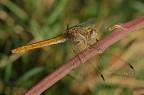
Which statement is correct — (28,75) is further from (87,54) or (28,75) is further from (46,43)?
(87,54)

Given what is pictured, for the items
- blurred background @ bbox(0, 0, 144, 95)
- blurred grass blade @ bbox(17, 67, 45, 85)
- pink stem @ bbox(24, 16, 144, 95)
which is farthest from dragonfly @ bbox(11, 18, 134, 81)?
pink stem @ bbox(24, 16, 144, 95)

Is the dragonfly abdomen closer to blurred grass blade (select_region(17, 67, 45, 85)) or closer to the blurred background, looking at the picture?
the blurred background

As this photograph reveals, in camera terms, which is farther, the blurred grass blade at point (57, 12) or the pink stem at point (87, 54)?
the blurred grass blade at point (57, 12)

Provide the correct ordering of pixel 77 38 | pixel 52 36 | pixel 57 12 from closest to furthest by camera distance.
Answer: pixel 77 38 < pixel 52 36 < pixel 57 12

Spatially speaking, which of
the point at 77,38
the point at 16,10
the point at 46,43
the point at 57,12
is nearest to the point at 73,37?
the point at 77,38

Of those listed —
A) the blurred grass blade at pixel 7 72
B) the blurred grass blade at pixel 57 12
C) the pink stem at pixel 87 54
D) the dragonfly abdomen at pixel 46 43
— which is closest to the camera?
the pink stem at pixel 87 54

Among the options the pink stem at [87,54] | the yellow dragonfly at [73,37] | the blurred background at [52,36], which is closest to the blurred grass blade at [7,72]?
the blurred background at [52,36]

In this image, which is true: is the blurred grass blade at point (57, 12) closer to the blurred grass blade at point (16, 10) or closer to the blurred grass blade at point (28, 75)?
the blurred grass blade at point (16, 10)
